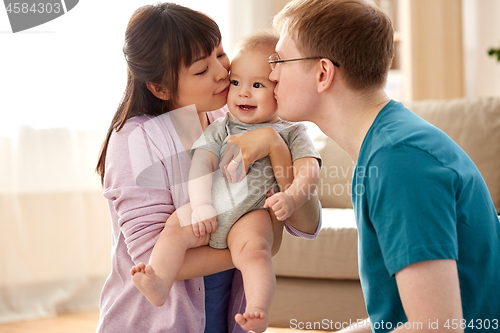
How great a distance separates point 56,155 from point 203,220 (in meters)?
1.83

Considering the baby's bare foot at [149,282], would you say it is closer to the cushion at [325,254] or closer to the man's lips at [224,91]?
the man's lips at [224,91]

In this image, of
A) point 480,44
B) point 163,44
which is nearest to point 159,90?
point 163,44

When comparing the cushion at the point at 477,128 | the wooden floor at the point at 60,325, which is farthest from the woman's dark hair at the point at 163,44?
the cushion at the point at 477,128

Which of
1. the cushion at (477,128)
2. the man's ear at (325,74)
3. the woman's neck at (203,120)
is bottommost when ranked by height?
the cushion at (477,128)

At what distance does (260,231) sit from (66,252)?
1908mm

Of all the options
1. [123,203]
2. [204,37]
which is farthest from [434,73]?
[123,203]

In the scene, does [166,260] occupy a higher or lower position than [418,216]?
lower

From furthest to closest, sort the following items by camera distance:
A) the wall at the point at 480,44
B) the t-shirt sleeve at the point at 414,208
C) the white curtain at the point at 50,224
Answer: the wall at the point at 480,44 < the white curtain at the point at 50,224 < the t-shirt sleeve at the point at 414,208

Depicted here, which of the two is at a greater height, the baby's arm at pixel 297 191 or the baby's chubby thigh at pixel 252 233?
the baby's arm at pixel 297 191

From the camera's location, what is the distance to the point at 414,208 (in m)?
0.72

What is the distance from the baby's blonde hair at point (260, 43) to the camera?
1101 millimetres

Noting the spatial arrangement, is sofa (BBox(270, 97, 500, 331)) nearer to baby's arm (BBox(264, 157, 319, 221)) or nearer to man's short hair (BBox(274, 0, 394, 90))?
baby's arm (BBox(264, 157, 319, 221))

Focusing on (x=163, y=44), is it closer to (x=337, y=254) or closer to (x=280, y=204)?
(x=280, y=204)

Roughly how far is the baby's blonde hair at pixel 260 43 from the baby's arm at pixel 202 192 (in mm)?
285
